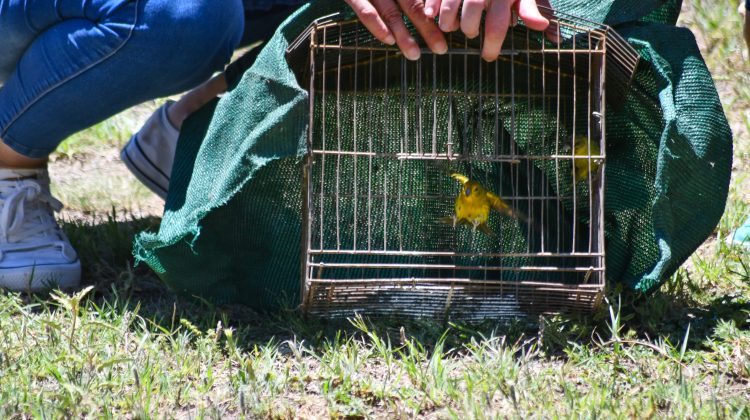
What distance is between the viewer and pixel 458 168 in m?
2.43

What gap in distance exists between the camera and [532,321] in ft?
7.09

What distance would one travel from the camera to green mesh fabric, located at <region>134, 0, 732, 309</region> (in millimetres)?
2029

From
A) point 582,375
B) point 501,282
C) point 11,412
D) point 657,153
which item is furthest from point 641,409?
point 11,412

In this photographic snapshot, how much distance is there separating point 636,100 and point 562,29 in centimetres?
25

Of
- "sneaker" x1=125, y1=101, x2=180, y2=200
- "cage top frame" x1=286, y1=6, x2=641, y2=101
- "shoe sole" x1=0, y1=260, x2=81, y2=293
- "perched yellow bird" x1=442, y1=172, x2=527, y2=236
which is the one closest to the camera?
"cage top frame" x1=286, y1=6, x2=641, y2=101

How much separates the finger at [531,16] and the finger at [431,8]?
0.18 metres

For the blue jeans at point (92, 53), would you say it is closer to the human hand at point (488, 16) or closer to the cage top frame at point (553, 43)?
the cage top frame at point (553, 43)

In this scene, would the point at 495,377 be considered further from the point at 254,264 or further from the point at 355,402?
the point at 254,264

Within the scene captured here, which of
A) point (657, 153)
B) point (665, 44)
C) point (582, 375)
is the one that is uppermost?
point (665, 44)

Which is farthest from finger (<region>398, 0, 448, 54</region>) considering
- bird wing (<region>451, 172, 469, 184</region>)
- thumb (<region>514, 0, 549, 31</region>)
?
bird wing (<region>451, 172, 469, 184</region>)

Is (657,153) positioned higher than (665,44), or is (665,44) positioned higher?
(665,44)

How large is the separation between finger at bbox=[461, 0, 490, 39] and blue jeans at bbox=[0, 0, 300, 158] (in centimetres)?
67

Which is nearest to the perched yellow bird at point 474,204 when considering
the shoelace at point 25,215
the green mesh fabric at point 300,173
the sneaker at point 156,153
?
the green mesh fabric at point 300,173

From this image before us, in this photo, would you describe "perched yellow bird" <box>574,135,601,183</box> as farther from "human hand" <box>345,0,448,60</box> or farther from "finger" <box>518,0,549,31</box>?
"human hand" <box>345,0,448,60</box>
